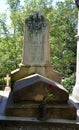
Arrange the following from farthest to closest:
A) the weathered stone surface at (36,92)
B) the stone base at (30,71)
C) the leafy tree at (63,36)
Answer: the leafy tree at (63,36)
the stone base at (30,71)
the weathered stone surface at (36,92)

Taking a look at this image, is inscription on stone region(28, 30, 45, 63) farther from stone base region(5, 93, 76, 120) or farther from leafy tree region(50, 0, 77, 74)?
leafy tree region(50, 0, 77, 74)

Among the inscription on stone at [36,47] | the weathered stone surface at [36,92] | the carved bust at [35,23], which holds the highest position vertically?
the carved bust at [35,23]

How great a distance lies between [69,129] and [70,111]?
56 centimetres

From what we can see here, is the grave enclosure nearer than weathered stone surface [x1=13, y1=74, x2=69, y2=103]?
Yes

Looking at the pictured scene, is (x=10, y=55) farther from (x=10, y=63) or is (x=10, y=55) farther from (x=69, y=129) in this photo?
(x=69, y=129)

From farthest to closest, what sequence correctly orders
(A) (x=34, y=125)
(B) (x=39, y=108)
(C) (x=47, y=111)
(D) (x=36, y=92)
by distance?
(D) (x=36, y=92) → (C) (x=47, y=111) → (B) (x=39, y=108) → (A) (x=34, y=125)

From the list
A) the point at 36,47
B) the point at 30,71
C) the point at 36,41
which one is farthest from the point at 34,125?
the point at 36,41

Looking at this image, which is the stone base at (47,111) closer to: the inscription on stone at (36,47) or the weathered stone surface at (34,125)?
the weathered stone surface at (34,125)

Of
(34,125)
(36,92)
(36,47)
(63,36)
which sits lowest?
(34,125)

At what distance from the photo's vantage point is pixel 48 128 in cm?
581

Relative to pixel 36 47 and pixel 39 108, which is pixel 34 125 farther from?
pixel 36 47

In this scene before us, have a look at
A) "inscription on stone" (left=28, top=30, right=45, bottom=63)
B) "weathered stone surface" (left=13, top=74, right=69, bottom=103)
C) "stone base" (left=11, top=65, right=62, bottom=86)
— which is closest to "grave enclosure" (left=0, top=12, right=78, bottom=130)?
"weathered stone surface" (left=13, top=74, right=69, bottom=103)

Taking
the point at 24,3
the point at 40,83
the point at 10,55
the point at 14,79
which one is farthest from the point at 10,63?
the point at 40,83

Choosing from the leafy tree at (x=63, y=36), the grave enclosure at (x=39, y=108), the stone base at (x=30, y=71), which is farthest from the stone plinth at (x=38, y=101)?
the leafy tree at (x=63, y=36)
